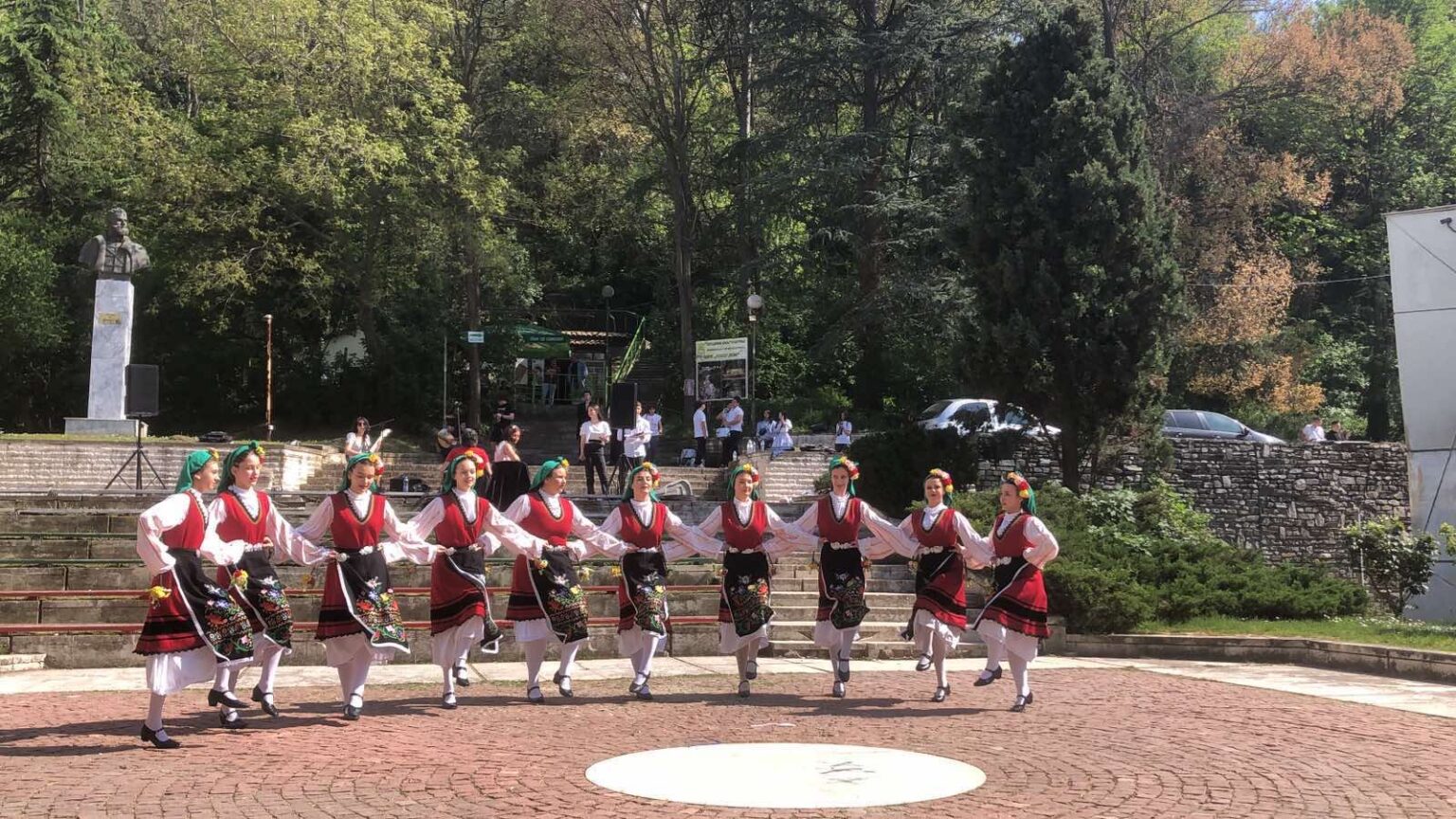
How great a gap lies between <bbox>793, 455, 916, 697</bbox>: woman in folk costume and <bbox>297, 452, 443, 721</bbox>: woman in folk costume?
3.87 meters

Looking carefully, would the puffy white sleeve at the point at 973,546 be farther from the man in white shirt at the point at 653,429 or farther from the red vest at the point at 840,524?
the man in white shirt at the point at 653,429

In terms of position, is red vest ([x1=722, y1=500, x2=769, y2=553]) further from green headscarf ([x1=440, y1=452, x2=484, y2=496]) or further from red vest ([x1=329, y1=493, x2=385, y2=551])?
red vest ([x1=329, y1=493, x2=385, y2=551])

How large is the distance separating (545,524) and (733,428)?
1545cm

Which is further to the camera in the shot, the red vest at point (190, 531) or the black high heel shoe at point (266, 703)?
the black high heel shoe at point (266, 703)

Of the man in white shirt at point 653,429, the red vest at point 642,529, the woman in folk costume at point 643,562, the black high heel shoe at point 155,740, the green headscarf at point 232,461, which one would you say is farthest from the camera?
the man in white shirt at point 653,429

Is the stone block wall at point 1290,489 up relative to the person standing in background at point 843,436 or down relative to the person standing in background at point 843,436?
down

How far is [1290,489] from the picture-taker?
25969 mm

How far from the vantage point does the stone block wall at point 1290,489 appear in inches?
1009

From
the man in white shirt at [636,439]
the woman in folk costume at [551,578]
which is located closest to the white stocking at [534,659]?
the woman in folk costume at [551,578]

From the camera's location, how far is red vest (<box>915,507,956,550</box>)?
39.6 feet

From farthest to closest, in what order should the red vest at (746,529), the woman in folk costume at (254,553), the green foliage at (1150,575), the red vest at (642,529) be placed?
1. the green foliage at (1150,575)
2. the red vest at (746,529)
3. the red vest at (642,529)
4. the woman in folk costume at (254,553)

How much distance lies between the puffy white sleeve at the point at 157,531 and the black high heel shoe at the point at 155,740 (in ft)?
3.49

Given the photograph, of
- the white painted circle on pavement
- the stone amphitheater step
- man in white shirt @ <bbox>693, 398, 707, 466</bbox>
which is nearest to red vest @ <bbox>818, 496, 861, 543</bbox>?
the white painted circle on pavement

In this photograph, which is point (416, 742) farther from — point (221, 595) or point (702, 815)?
point (702, 815)
